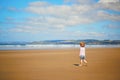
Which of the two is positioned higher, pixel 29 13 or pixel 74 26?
pixel 29 13

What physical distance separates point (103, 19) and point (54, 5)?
184 cm

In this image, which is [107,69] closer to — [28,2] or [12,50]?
[28,2]

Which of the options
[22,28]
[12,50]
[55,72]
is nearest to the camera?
[55,72]

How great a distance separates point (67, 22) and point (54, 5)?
0.76 meters

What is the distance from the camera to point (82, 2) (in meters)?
7.22

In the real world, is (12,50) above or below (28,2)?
below

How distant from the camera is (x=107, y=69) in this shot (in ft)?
17.3

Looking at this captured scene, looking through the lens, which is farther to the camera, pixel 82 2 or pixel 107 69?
pixel 82 2

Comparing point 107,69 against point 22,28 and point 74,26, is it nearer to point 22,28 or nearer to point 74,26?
point 74,26

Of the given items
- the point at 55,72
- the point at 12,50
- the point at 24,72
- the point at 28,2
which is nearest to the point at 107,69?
the point at 55,72

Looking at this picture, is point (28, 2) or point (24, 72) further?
point (28, 2)

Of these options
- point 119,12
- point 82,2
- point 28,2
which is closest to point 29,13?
point 28,2

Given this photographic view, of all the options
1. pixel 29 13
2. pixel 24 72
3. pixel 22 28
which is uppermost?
pixel 29 13

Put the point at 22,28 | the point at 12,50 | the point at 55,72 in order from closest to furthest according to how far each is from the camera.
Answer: the point at 55,72 < the point at 22,28 < the point at 12,50
